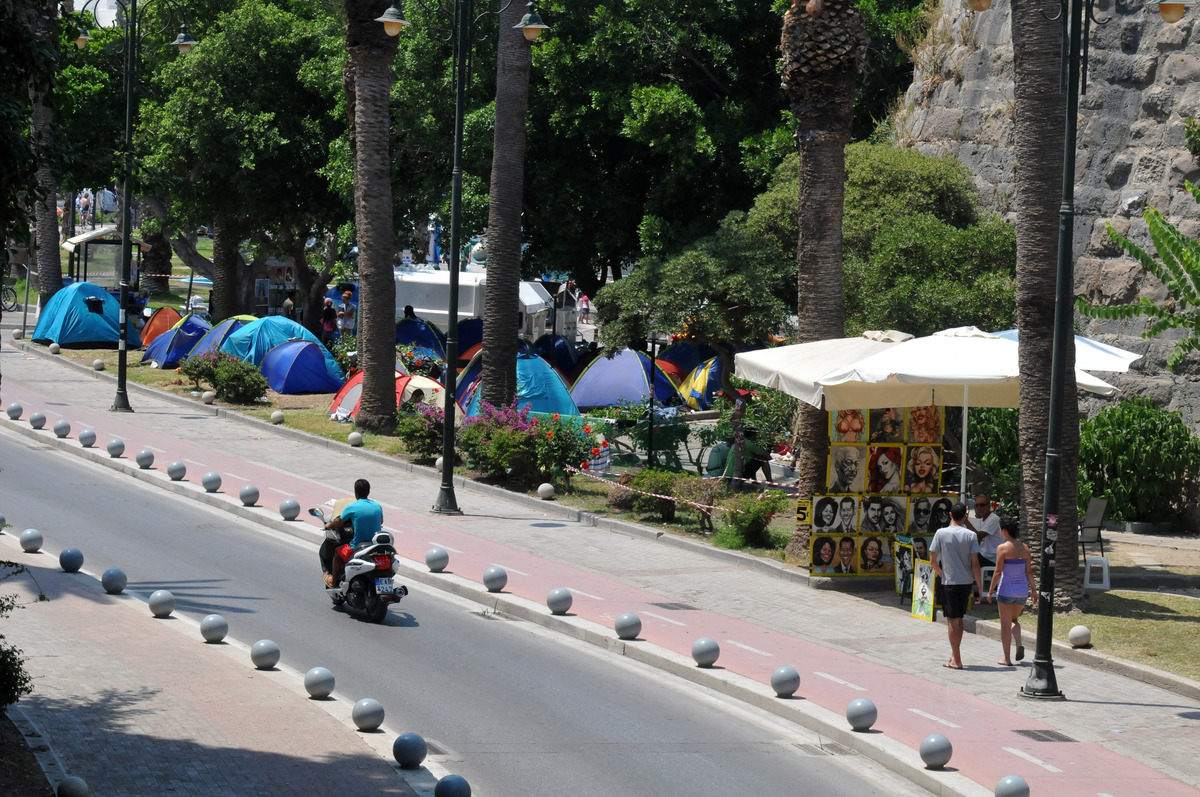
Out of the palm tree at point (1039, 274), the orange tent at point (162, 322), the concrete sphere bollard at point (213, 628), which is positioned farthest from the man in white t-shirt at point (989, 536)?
the orange tent at point (162, 322)

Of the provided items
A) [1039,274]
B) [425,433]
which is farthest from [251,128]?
[1039,274]

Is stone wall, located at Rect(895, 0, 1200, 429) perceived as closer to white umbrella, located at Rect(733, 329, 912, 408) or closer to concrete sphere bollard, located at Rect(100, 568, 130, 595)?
white umbrella, located at Rect(733, 329, 912, 408)

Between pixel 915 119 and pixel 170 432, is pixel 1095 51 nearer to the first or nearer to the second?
pixel 915 119

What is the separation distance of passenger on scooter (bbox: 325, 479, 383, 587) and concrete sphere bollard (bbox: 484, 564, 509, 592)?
151cm

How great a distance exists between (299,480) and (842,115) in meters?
10.3

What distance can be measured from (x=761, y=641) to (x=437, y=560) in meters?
4.24

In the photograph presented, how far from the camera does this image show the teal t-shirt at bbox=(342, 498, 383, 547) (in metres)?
13.6

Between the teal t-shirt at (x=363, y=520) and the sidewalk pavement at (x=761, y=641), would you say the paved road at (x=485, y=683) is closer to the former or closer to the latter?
the sidewalk pavement at (x=761, y=641)

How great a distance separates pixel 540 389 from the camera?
88.3ft

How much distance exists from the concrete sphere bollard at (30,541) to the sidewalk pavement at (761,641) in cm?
350

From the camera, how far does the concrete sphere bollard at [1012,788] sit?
863 cm

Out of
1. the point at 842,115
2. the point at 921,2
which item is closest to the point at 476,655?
the point at 842,115

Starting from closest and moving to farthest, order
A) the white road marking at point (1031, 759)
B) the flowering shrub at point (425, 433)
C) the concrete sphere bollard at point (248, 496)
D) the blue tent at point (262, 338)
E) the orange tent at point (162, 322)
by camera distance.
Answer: the white road marking at point (1031, 759), the concrete sphere bollard at point (248, 496), the flowering shrub at point (425, 433), the blue tent at point (262, 338), the orange tent at point (162, 322)

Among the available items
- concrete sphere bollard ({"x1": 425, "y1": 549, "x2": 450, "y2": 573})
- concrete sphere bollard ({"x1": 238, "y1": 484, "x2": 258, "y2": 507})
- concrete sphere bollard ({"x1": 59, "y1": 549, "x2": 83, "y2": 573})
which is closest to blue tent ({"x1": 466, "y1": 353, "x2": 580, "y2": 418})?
concrete sphere bollard ({"x1": 238, "y1": 484, "x2": 258, "y2": 507})
